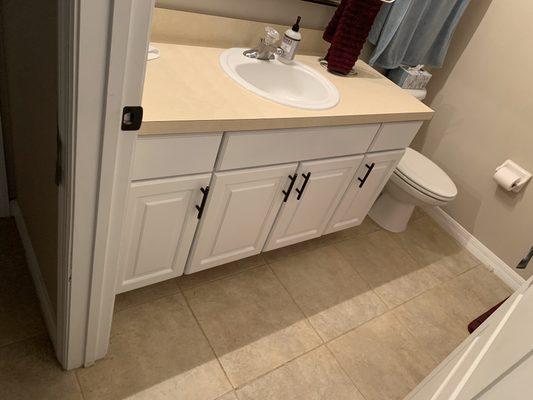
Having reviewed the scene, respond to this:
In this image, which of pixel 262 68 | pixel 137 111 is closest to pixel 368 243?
pixel 262 68

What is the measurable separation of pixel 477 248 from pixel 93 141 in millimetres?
2354

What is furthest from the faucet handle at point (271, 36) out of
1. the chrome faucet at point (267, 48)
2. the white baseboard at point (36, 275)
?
the white baseboard at point (36, 275)

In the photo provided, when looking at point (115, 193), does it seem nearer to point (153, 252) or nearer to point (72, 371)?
point (153, 252)

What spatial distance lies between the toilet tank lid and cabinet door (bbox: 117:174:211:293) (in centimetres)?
127

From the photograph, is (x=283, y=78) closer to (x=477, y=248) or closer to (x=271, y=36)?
(x=271, y=36)

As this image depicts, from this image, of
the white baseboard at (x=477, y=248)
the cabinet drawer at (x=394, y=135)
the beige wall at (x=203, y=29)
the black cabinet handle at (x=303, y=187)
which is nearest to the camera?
the beige wall at (x=203, y=29)

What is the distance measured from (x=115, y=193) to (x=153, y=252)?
1.48 feet

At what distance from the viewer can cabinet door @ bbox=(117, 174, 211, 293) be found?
113 centimetres

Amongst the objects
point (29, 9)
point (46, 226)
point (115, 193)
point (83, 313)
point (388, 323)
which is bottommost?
point (388, 323)

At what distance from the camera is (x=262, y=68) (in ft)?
5.00

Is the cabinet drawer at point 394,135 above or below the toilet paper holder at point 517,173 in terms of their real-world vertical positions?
above

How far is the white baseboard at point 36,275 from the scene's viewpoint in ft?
4.09

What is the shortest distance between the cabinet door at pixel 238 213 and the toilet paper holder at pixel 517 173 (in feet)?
4.67

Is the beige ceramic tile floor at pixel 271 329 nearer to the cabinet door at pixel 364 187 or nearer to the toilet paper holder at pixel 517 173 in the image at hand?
the cabinet door at pixel 364 187
